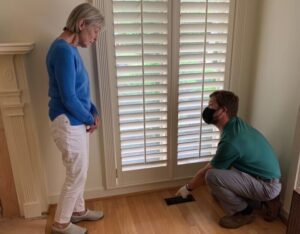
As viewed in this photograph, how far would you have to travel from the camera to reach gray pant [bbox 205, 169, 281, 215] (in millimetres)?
→ 1829

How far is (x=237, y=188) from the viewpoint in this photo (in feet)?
6.09

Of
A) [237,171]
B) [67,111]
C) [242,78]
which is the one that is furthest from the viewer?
Result: [242,78]

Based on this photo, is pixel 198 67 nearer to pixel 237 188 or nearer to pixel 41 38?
pixel 237 188

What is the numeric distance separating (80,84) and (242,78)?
1.31 m

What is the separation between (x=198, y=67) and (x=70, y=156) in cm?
112

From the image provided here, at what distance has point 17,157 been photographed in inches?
73.6

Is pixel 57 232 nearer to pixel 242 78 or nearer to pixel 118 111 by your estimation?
pixel 118 111

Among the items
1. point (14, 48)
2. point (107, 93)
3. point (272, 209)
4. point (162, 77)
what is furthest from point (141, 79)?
point (272, 209)

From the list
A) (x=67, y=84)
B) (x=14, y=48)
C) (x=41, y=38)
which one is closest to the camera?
(x=67, y=84)

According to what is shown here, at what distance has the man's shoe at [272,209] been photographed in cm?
192

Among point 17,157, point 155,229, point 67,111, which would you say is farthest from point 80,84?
point 155,229

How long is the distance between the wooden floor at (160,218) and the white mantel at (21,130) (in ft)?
0.70

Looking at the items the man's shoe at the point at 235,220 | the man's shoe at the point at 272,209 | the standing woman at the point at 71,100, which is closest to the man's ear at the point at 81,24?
the standing woman at the point at 71,100

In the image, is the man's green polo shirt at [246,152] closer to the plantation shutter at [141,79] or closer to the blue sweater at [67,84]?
the plantation shutter at [141,79]
